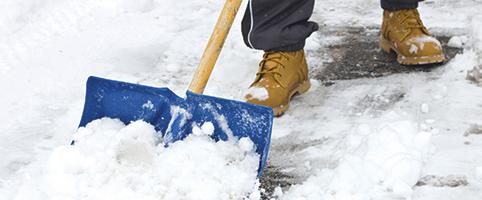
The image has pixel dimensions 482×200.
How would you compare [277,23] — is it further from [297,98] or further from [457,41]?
[457,41]

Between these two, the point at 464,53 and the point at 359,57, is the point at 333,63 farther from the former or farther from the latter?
the point at 464,53

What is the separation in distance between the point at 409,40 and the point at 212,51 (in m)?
1.01

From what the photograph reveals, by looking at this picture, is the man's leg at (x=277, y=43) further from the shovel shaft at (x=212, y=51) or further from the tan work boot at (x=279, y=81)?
the shovel shaft at (x=212, y=51)

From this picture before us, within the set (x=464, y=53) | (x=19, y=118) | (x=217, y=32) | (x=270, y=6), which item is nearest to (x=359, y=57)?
(x=464, y=53)

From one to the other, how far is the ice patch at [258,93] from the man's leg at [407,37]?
71cm

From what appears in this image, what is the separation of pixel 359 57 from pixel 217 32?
36.8 inches

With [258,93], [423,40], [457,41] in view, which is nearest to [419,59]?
[423,40]

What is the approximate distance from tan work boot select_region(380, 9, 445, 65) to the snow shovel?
1007mm

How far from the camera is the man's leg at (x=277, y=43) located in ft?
8.87

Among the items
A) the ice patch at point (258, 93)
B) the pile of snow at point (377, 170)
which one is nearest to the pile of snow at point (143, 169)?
the pile of snow at point (377, 170)

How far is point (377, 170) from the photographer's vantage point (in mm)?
2102

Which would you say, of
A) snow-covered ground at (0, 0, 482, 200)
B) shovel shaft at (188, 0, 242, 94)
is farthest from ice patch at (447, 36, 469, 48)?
shovel shaft at (188, 0, 242, 94)

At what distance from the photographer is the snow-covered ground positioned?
2.13 m

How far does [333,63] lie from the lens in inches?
125
